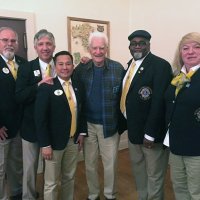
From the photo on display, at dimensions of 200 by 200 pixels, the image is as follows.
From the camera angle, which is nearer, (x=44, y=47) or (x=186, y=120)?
(x=186, y=120)

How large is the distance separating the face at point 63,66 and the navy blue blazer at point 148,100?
52cm

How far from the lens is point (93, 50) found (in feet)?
7.04

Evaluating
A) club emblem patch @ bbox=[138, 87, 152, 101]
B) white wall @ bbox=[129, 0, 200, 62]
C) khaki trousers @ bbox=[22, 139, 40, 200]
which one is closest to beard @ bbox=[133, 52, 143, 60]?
club emblem patch @ bbox=[138, 87, 152, 101]

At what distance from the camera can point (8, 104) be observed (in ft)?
6.98

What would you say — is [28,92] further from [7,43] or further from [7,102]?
[7,43]

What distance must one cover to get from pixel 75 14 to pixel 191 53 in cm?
195

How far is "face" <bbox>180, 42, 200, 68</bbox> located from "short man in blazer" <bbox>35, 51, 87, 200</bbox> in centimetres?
85

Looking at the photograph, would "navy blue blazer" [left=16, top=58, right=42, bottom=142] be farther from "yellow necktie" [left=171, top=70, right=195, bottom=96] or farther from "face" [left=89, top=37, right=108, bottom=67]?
"yellow necktie" [left=171, top=70, right=195, bottom=96]

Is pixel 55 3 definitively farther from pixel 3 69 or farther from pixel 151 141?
pixel 151 141

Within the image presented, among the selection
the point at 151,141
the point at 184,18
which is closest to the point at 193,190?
the point at 151,141

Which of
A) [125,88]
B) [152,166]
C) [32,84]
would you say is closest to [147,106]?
[125,88]

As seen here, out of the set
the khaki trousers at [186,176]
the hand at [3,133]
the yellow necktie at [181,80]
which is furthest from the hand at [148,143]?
the hand at [3,133]

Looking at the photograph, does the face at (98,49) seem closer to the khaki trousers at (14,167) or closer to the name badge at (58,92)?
the name badge at (58,92)

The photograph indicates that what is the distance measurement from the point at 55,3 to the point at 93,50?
49.3 inches
